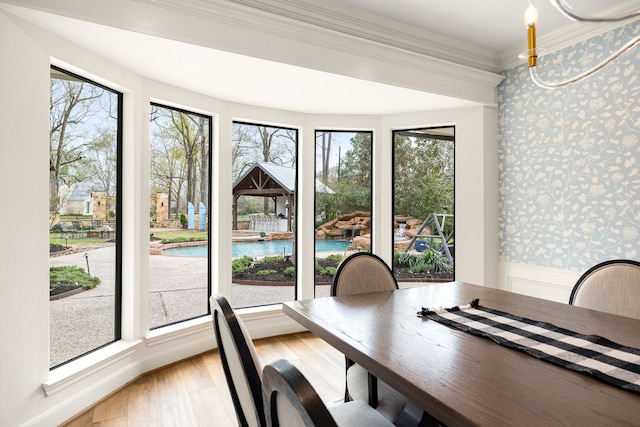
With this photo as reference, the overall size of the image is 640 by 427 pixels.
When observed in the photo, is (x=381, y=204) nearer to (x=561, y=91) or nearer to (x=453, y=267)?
(x=453, y=267)

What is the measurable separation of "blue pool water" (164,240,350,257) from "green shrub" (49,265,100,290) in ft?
2.52

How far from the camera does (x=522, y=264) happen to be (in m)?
3.27

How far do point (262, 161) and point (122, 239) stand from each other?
1.47 m

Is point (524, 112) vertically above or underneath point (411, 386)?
above

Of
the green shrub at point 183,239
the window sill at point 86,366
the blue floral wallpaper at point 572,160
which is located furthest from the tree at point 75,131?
the blue floral wallpaper at point 572,160

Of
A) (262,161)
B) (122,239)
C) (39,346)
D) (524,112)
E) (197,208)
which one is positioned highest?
(524,112)

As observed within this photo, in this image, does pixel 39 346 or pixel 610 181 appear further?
pixel 610 181

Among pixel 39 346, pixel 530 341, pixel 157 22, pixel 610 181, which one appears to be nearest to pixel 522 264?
pixel 610 181

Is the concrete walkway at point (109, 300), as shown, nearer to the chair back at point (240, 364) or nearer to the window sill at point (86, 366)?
the window sill at point (86, 366)

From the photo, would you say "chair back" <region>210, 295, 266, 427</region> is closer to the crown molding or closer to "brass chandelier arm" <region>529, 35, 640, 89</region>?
"brass chandelier arm" <region>529, 35, 640, 89</region>

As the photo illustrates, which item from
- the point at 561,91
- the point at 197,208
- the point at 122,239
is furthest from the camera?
the point at 197,208

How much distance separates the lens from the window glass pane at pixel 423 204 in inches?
148

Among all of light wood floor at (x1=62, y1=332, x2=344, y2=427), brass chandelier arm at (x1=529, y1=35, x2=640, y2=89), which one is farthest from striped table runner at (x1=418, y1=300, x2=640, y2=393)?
light wood floor at (x1=62, y1=332, x2=344, y2=427)

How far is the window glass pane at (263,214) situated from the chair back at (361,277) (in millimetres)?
1531
